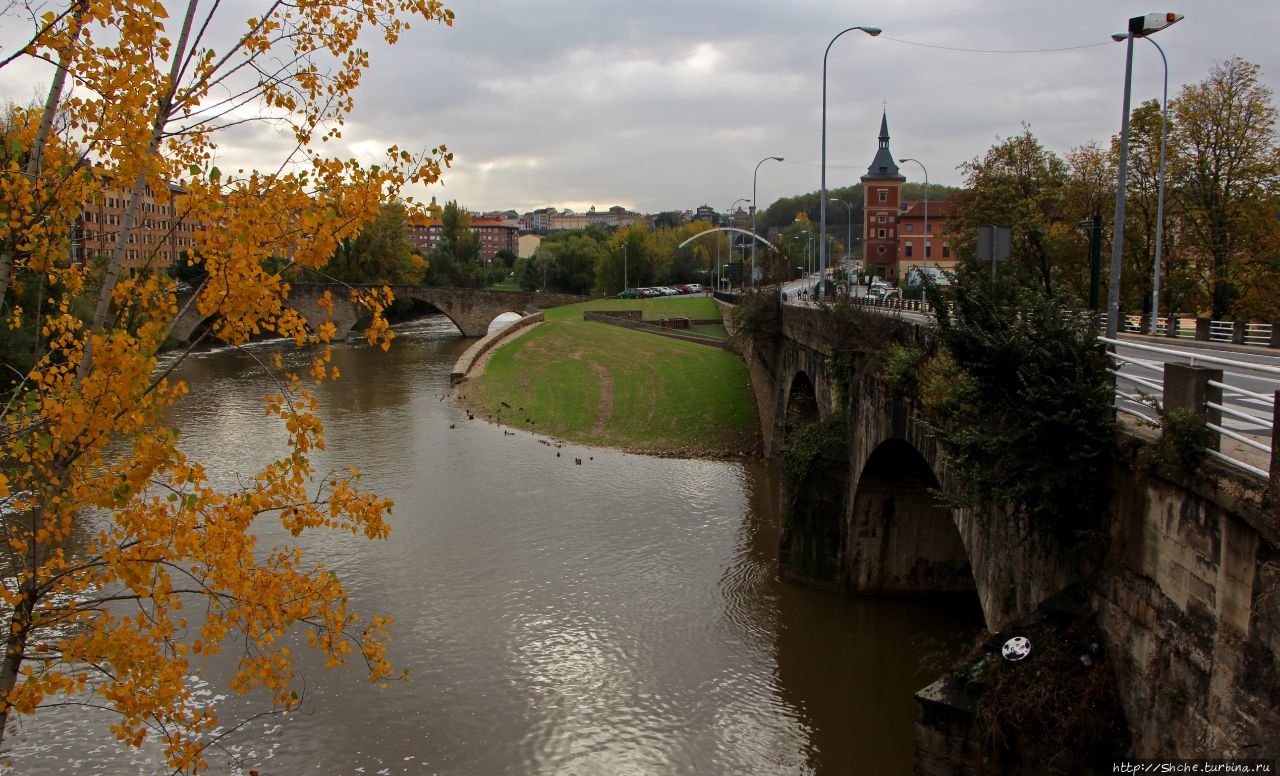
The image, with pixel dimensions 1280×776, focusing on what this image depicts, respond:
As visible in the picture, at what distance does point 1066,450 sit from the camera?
931cm

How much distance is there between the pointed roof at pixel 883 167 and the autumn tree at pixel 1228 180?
2544 inches

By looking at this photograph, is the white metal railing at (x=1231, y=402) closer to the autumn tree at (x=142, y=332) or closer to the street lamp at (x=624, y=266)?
the autumn tree at (x=142, y=332)

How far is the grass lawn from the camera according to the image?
38.2m

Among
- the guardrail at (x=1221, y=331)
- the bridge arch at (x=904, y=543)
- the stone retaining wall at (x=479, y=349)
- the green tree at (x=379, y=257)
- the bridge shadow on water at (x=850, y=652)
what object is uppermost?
the green tree at (x=379, y=257)

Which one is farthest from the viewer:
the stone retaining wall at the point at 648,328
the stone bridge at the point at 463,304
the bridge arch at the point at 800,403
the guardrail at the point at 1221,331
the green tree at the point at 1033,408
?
the stone bridge at the point at 463,304

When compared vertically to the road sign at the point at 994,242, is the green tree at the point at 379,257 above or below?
above

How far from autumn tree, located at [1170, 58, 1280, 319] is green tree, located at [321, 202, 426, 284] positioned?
6414 centimetres

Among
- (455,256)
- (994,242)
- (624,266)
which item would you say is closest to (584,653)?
(994,242)

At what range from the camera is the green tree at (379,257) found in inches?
3361

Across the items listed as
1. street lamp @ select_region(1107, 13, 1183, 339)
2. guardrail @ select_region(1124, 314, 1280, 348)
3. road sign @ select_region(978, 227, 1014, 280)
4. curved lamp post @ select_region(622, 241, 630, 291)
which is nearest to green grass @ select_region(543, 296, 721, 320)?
curved lamp post @ select_region(622, 241, 630, 291)

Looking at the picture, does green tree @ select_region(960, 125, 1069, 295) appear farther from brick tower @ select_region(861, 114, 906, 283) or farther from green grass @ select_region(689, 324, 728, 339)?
brick tower @ select_region(861, 114, 906, 283)

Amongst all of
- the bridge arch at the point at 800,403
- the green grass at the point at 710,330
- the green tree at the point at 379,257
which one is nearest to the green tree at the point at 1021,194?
the bridge arch at the point at 800,403

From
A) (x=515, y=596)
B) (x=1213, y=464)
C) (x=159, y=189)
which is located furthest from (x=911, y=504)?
(x=159, y=189)

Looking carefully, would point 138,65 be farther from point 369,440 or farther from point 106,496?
point 369,440
